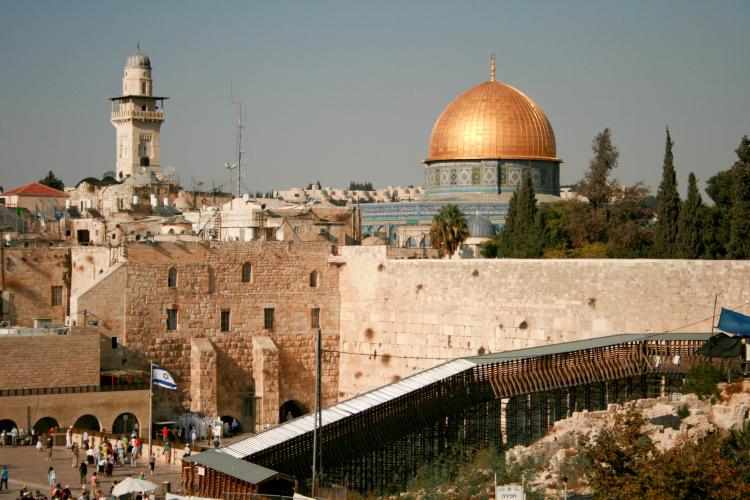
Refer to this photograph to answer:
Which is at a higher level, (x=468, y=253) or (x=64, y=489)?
(x=468, y=253)

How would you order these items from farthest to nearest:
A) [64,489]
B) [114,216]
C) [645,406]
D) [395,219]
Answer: [395,219], [114,216], [645,406], [64,489]

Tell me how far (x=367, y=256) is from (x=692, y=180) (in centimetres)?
862

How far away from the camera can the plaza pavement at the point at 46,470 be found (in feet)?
84.8

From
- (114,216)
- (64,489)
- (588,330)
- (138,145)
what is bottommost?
(64,489)

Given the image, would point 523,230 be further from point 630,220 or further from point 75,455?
point 75,455

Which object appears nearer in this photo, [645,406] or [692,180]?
[645,406]

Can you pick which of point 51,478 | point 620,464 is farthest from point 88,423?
point 620,464

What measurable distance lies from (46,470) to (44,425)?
15.3ft

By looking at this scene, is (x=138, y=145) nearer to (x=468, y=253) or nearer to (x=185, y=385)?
(x=468, y=253)

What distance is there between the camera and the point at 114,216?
4403cm

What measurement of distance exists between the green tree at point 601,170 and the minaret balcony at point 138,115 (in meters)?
34.9

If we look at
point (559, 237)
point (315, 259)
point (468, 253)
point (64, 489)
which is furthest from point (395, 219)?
point (64, 489)

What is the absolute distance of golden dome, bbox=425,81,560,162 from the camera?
168 feet

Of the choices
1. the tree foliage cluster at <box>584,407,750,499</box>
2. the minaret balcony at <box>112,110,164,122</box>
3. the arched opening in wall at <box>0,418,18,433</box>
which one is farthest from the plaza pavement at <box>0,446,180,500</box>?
the minaret balcony at <box>112,110,164,122</box>
